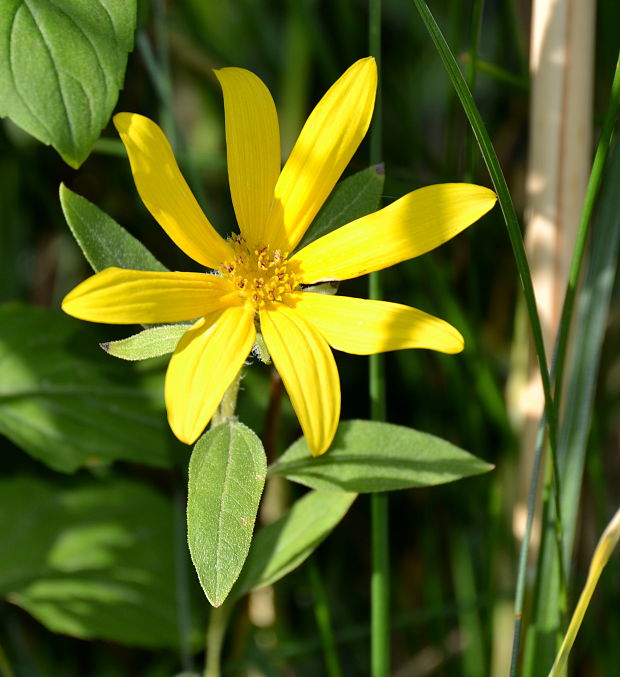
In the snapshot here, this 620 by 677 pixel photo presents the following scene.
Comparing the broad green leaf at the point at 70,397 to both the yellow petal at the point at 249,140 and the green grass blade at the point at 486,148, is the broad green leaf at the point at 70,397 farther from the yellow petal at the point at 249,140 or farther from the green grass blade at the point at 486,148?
the green grass blade at the point at 486,148

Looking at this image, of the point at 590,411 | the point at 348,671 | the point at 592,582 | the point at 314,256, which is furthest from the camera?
the point at 348,671

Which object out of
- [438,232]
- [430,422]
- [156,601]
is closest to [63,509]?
[156,601]

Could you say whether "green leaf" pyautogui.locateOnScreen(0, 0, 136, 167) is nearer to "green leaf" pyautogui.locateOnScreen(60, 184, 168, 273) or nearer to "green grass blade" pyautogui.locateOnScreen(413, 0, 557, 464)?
"green leaf" pyautogui.locateOnScreen(60, 184, 168, 273)

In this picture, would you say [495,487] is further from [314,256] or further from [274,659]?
[314,256]

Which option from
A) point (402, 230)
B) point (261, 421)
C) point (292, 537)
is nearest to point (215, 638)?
point (292, 537)

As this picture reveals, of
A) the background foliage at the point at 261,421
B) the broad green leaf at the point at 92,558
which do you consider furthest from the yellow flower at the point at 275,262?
the broad green leaf at the point at 92,558

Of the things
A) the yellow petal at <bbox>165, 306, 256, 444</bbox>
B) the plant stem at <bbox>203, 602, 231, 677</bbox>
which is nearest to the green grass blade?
the yellow petal at <bbox>165, 306, 256, 444</bbox>
